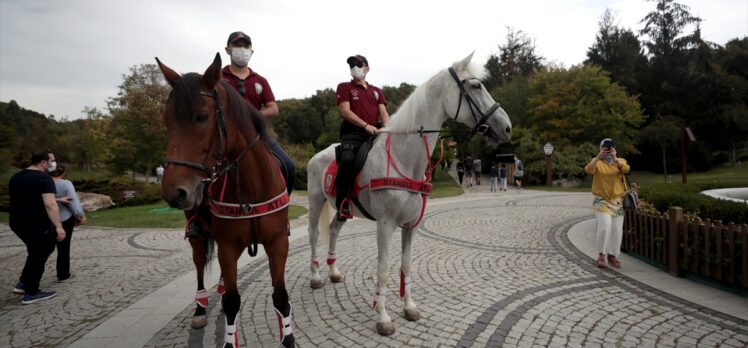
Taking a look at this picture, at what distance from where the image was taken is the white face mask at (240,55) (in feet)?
10.6

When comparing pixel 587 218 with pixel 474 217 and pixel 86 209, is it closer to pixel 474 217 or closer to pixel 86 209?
pixel 474 217

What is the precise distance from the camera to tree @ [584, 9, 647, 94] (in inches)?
1478

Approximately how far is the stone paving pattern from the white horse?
0.70m

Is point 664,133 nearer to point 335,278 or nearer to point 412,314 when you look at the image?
point 335,278

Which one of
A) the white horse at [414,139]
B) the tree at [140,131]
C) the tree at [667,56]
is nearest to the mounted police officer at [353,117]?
the white horse at [414,139]

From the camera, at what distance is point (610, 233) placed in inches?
236

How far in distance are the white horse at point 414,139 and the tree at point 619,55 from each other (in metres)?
42.5

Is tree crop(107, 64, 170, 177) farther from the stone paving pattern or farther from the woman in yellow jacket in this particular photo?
the woman in yellow jacket

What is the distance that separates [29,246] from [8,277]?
6.77 ft

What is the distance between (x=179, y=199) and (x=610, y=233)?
686cm

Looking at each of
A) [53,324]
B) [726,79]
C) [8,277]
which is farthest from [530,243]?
[726,79]

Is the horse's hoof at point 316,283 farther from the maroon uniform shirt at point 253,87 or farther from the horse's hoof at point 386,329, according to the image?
the maroon uniform shirt at point 253,87

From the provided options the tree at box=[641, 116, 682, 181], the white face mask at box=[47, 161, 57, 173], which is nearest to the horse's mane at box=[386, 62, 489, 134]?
the white face mask at box=[47, 161, 57, 173]

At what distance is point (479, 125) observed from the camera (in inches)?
136
